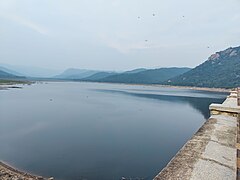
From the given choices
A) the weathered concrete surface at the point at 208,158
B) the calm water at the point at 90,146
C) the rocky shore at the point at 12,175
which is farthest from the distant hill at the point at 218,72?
the rocky shore at the point at 12,175

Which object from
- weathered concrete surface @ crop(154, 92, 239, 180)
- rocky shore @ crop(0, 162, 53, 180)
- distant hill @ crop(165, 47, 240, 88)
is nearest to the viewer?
weathered concrete surface @ crop(154, 92, 239, 180)

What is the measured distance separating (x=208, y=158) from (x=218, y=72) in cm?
13817

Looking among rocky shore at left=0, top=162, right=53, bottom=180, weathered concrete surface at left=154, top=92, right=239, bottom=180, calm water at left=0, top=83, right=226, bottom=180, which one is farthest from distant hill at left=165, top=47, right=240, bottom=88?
rocky shore at left=0, top=162, right=53, bottom=180

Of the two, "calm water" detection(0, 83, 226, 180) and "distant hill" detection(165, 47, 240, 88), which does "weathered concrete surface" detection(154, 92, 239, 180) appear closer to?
"calm water" detection(0, 83, 226, 180)

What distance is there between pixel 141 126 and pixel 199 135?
1841cm

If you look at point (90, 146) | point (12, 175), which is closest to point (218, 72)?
point (90, 146)

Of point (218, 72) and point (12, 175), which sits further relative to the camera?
point (218, 72)

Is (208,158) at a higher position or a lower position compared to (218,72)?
lower

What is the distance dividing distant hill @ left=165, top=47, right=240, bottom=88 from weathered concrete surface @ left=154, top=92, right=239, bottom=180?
4010 inches

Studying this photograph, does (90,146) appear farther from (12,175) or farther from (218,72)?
(218,72)

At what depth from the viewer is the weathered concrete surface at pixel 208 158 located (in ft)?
16.4

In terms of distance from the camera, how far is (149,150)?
17.2m

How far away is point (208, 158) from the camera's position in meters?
6.00

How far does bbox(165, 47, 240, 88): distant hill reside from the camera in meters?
114
